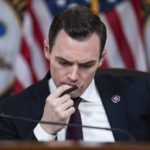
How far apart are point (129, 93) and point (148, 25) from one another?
49.4 inches

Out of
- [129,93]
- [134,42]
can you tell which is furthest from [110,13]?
[129,93]

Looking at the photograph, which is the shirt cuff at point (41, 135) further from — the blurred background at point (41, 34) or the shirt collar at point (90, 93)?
the blurred background at point (41, 34)

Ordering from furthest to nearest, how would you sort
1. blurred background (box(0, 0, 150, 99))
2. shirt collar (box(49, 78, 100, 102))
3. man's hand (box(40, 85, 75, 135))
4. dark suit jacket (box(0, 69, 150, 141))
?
blurred background (box(0, 0, 150, 99)) → shirt collar (box(49, 78, 100, 102)) → dark suit jacket (box(0, 69, 150, 141)) → man's hand (box(40, 85, 75, 135))

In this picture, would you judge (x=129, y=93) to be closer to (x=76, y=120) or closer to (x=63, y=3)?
(x=76, y=120)

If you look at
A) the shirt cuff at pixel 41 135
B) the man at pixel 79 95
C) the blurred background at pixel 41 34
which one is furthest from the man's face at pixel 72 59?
the blurred background at pixel 41 34

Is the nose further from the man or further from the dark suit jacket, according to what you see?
the dark suit jacket

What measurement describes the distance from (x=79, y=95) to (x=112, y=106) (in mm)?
189

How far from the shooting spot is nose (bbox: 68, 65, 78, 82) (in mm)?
1729

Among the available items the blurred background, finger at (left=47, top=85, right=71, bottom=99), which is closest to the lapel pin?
finger at (left=47, top=85, right=71, bottom=99)

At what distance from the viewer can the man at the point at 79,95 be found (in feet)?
5.55

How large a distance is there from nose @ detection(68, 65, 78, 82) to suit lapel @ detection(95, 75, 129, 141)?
320 millimetres

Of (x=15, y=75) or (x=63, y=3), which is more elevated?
(x=63, y=3)

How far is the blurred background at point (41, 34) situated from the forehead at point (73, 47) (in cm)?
127

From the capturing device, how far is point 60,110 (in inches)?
64.6
